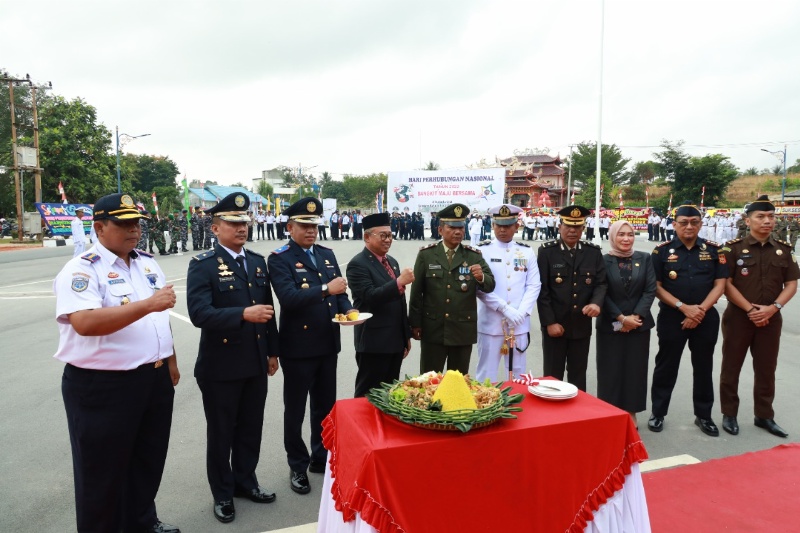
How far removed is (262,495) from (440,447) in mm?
1751

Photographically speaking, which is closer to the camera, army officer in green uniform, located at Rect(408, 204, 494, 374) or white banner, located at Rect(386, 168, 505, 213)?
army officer in green uniform, located at Rect(408, 204, 494, 374)

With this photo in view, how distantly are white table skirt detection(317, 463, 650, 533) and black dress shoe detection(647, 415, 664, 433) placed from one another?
210cm

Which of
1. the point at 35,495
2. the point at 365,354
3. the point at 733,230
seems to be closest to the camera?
the point at 35,495

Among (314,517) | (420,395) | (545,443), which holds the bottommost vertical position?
(314,517)

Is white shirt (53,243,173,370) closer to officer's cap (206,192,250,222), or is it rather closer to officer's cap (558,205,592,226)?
officer's cap (206,192,250,222)

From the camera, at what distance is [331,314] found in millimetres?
3664

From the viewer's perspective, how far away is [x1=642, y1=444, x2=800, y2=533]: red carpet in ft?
9.45

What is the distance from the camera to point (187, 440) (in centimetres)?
421

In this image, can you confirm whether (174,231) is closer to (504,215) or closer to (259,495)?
(504,215)

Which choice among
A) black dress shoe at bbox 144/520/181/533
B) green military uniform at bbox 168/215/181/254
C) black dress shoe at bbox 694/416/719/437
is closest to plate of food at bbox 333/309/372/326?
black dress shoe at bbox 144/520/181/533

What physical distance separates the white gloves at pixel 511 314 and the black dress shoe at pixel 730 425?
2001 mm

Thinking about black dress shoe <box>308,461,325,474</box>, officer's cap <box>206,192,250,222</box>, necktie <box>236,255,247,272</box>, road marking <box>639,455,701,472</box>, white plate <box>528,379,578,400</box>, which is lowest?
black dress shoe <box>308,461,325,474</box>

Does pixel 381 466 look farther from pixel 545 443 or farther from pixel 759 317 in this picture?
pixel 759 317

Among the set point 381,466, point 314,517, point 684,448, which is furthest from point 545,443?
point 684,448
